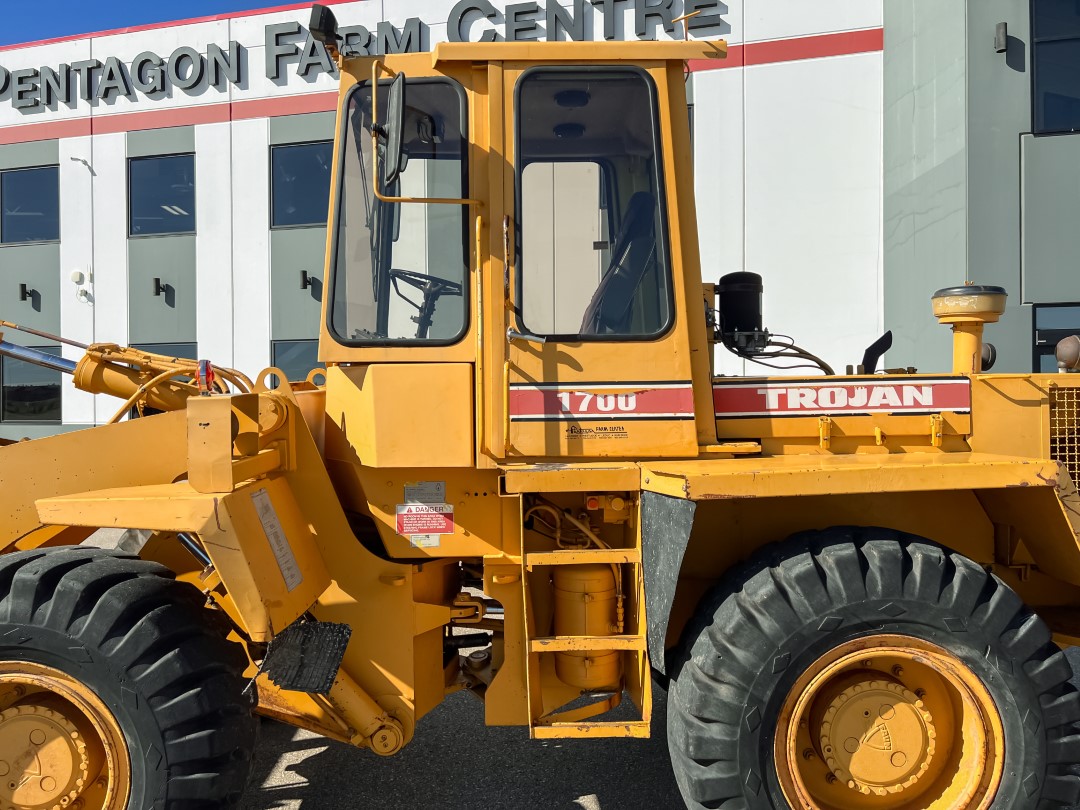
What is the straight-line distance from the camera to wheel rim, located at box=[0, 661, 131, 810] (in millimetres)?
2516

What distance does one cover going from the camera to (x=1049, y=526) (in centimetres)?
272

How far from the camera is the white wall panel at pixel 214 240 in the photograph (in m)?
12.0

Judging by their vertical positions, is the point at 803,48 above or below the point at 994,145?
above

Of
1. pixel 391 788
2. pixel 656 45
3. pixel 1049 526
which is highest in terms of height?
pixel 656 45

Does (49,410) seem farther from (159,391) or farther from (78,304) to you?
(159,391)

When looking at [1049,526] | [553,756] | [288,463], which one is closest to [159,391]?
[288,463]

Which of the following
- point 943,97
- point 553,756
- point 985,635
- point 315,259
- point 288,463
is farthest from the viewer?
point 315,259

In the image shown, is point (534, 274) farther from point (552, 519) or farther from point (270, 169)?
point (270, 169)

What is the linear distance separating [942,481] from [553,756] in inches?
88.2

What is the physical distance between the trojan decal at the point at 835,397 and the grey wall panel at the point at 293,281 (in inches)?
381

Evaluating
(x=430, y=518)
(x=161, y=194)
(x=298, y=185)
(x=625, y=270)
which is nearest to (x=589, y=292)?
(x=625, y=270)

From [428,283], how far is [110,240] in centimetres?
1217

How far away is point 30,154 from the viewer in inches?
501

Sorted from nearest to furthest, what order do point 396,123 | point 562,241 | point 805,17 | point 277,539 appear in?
1. point 396,123
2. point 277,539
3. point 562,241
4. point 805,17
